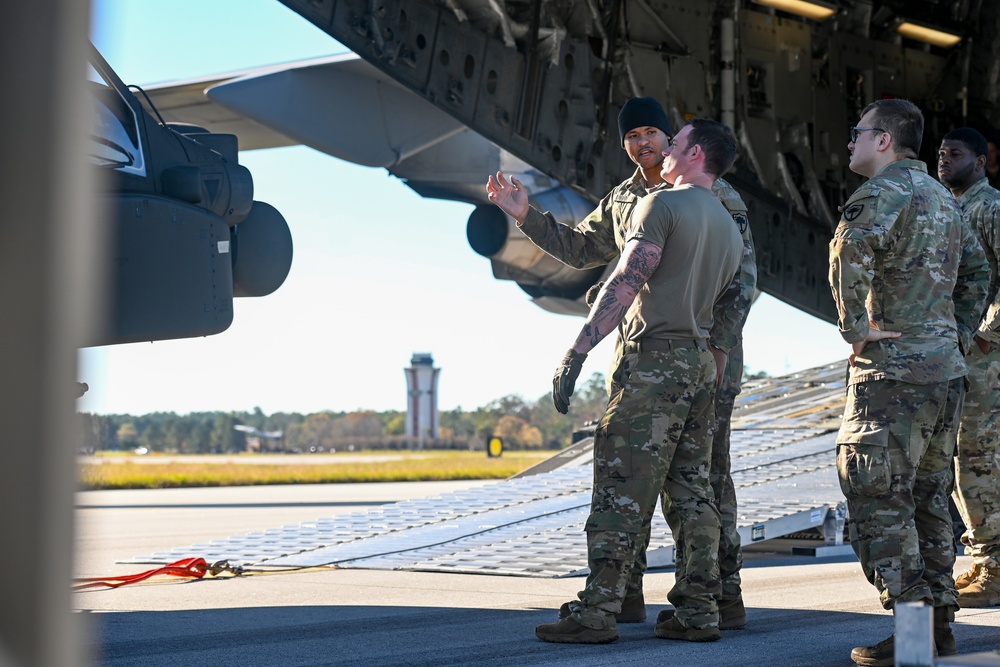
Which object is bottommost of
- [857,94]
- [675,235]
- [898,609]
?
[898,609]

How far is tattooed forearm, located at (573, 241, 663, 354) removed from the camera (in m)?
4.02

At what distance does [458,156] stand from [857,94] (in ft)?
12.7

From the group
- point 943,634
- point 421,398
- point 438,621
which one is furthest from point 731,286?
point 421,398

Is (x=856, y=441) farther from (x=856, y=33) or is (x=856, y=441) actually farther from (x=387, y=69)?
(x=856, y=33)

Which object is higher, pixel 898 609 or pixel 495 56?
pixel 495 56

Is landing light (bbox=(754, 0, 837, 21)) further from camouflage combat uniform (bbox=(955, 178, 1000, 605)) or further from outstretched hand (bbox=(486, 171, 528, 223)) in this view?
outstretched hand (bbox=(486, 171, 528, 223))

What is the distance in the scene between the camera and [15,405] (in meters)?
1.09

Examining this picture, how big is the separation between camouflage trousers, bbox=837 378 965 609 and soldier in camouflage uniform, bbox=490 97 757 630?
2.73 feet

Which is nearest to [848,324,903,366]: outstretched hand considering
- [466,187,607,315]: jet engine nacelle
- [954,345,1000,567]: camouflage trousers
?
[954,345,1000,567]: camouflage trousers

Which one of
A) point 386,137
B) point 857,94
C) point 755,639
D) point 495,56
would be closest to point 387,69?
point 495,56

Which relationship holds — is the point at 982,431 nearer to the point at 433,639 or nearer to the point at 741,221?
the point at 741,221

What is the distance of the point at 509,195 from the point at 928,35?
8.57 meters

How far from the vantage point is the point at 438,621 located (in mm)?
4727

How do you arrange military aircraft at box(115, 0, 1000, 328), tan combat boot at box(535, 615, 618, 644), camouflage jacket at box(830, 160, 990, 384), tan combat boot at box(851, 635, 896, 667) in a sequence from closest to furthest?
tan combat boot at box(851, 635, 896, 667) → camouflage jacket at box(830, 160, 990, 384) → tan combat boot at box(535, 615, 618, 644) → military aircraft at box(115, 0, 1000, 328)
